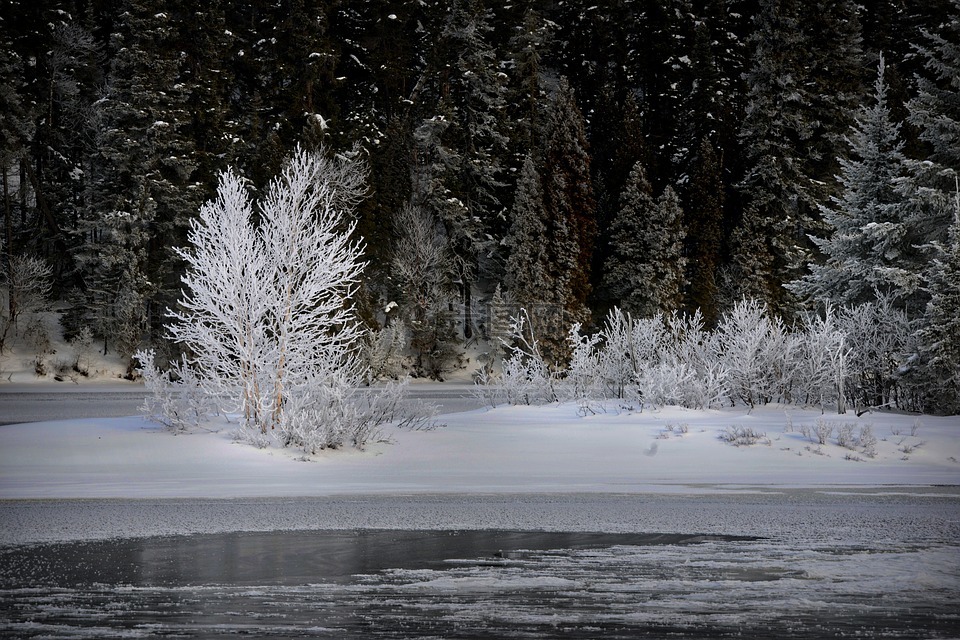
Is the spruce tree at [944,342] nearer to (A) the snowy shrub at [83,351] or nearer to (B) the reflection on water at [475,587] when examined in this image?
(B) the reflection on water at [475,587]

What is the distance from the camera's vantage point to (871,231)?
87.2ft

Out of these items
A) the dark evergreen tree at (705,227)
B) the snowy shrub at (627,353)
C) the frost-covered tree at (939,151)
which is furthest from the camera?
the dark evergreen tree at (705,227)

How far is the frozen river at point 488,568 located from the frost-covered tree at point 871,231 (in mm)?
15804

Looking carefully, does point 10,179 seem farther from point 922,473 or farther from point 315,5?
point 922,473

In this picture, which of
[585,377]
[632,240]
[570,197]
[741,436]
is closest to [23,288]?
[570,197]

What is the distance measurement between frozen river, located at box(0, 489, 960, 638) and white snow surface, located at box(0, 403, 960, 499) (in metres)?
1.19

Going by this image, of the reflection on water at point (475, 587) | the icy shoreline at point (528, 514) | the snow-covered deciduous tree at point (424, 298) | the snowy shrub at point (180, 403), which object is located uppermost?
the snow-covered deciduous tree at point (424, 298)

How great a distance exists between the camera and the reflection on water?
6.55m

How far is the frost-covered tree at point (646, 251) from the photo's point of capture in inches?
1828

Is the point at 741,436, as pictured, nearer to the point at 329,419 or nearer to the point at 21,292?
the point at 329,419

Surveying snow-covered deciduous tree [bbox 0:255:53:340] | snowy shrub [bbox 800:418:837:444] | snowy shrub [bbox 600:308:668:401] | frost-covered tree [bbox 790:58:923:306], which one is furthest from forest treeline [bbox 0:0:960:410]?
snowy shrub [bbox 800:418:837:444]

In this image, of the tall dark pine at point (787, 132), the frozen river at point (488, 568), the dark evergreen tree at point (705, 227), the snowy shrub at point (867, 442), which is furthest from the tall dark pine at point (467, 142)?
the frozen river at point (488, 568)

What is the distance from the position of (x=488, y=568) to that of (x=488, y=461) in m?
7.55

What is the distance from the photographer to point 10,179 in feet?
211
